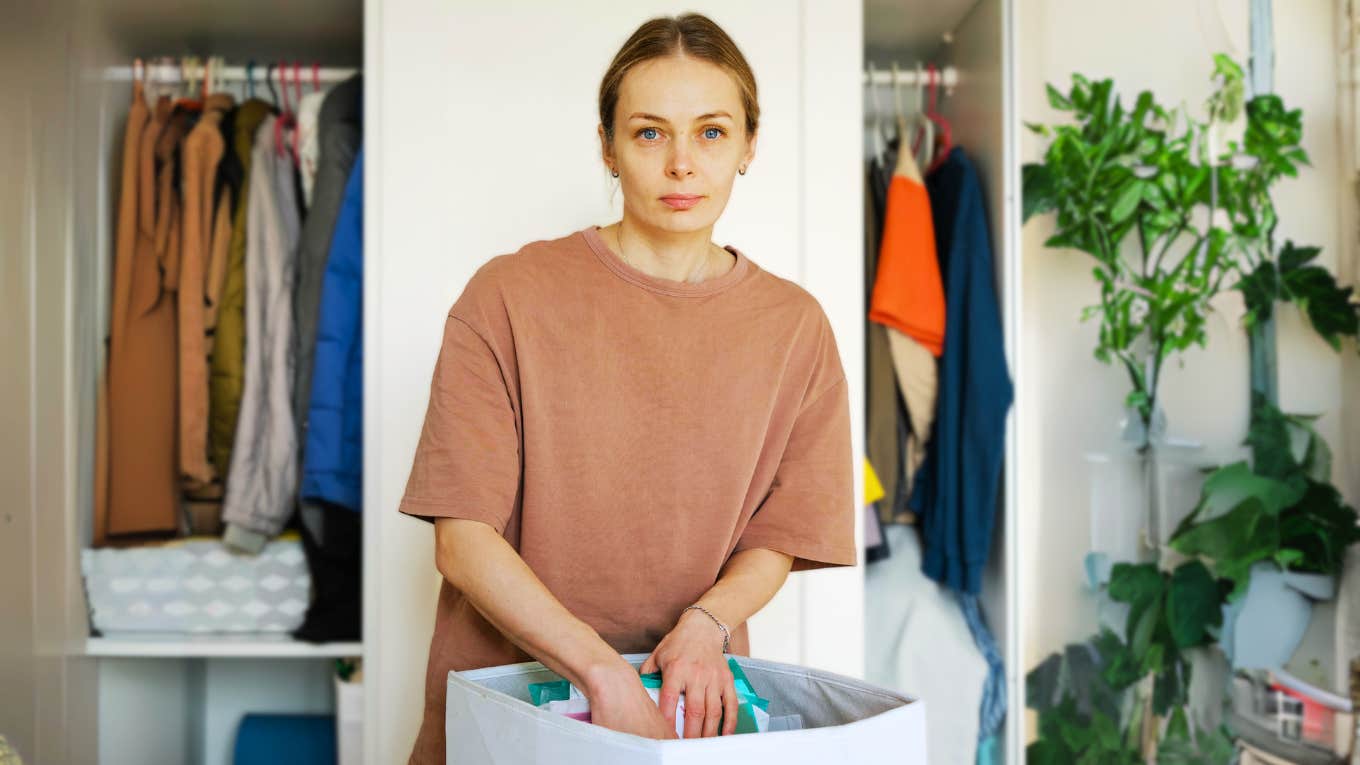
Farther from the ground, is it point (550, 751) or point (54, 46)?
point (54, 46)

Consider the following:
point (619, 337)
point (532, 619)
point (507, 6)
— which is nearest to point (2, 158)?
point (507, 6)

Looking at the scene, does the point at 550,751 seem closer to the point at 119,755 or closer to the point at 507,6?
the point at 507,6

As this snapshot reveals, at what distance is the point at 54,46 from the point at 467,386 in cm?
129

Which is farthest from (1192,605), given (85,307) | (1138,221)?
(85,307)

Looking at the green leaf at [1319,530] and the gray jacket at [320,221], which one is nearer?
the green leaf at [1319,530]

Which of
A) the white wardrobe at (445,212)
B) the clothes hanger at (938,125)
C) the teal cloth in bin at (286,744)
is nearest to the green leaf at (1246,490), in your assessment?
the white wardrobe at (445,212)

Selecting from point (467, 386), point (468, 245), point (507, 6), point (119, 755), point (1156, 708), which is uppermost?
point (507, 6)

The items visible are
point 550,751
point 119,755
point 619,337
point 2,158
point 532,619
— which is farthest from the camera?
point 119,755

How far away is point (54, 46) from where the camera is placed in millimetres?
1866

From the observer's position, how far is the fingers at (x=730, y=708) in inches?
38.3

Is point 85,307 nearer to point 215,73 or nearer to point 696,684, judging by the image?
point 215,73

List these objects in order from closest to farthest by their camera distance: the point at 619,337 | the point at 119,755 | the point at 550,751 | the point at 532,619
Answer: the point at 550,751 < the point at 532,619 < the point at 619,337 < the point at 119,755

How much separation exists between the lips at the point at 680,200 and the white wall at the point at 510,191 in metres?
0.74

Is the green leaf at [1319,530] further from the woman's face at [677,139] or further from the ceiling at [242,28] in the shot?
the ceiling at [242,28]
